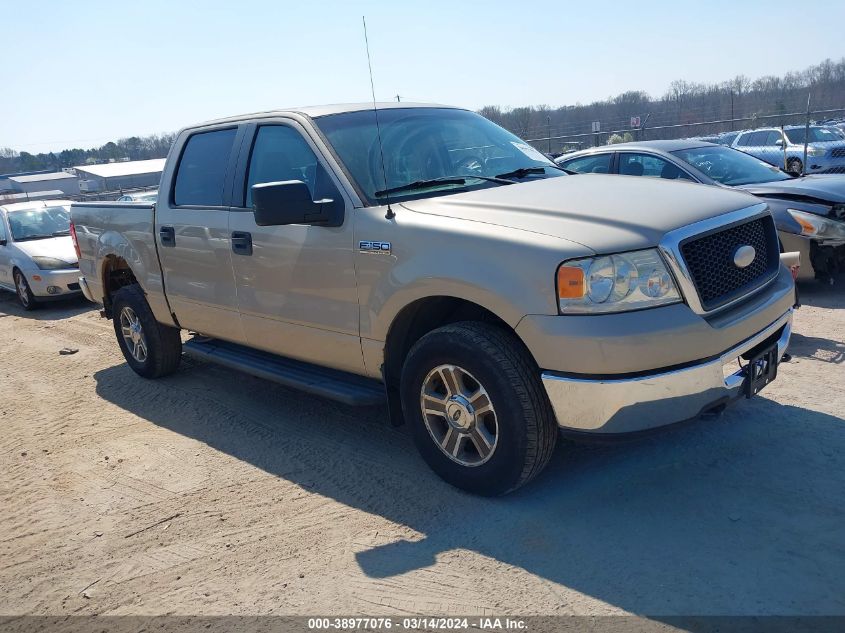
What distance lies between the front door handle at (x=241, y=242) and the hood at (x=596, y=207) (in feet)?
4.08

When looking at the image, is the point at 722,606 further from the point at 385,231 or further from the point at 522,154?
the point at 522,154

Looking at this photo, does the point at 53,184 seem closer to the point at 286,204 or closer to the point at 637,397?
the point at 286,204

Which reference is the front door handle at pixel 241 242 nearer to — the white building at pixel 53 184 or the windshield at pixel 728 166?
the windshield at pixel 728 166


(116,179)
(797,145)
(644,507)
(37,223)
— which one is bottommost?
(644,507)

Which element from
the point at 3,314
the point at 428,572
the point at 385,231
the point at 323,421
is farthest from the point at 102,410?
the point at 3,314

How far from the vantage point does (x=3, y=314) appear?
11406mm

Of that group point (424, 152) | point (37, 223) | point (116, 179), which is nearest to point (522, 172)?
point (424, 152)

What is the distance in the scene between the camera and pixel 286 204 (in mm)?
3896

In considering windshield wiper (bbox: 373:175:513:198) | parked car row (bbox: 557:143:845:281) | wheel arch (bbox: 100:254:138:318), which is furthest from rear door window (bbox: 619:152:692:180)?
wheel arch (bbox: 100:254:138:318)

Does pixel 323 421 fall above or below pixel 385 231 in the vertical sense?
below

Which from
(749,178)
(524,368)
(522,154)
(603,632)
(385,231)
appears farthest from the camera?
(749,178)

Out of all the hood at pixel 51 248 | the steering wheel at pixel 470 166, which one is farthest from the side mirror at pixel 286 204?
the hood at pixel 51 248

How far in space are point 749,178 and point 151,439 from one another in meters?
6.49

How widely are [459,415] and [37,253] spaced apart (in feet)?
32.3
